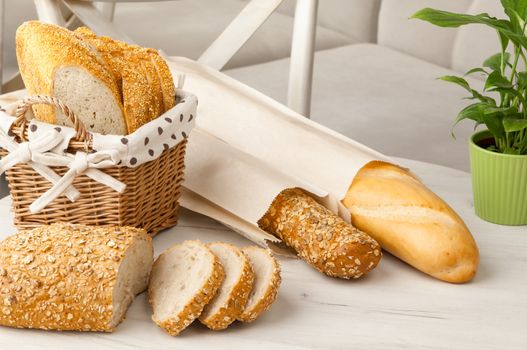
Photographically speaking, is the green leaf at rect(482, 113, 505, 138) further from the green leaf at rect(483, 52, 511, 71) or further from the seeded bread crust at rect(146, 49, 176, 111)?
the seeded bread crust at rect(146, 49, 176, 111)

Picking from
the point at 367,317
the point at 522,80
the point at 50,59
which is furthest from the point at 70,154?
the point at 522,80

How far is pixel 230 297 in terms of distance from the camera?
1.13 metres

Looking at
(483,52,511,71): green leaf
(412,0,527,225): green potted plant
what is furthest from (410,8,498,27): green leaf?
(483,52,511,71): green leaf

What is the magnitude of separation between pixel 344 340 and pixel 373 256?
0.57 feet

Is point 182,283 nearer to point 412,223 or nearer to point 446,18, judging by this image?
point 412,223

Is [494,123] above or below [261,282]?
above

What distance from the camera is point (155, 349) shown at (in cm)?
110

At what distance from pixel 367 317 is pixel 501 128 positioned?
43 cm

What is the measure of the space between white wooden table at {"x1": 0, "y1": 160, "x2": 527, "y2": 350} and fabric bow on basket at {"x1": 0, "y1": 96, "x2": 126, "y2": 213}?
0.56 ft

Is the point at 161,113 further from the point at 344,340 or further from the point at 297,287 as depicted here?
the point at 344,340

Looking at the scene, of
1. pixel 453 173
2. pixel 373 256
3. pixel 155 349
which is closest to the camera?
pixel 155 349

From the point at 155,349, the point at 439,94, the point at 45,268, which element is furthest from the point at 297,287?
the point at 439,94

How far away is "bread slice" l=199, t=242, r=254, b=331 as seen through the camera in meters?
1.13

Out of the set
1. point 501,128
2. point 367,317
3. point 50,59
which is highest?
point 50,59
